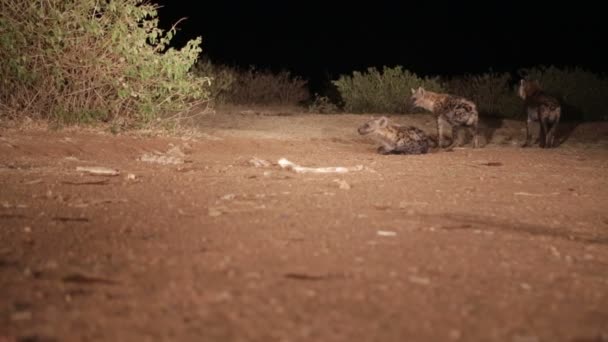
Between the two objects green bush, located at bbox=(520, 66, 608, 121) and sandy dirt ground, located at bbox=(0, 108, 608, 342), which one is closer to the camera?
sandy dirt ground, located at bbox=(0, 108, 608, 342)

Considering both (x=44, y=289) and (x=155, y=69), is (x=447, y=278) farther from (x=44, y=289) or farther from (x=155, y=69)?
(x=155, y=69)

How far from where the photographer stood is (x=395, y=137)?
9727mm

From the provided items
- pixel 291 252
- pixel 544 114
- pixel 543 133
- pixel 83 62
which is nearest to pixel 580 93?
pixel 543 133

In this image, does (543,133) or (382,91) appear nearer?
(543,133)

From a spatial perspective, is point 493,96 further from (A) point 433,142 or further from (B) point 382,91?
(A) point 433,142

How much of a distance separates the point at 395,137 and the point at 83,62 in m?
4.47

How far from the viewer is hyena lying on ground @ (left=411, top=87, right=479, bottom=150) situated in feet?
35.4

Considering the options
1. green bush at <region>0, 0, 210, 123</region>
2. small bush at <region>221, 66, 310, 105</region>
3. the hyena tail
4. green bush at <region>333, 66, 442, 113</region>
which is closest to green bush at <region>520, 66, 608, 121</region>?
green bush at <region>333, 66, 442, 113</region>

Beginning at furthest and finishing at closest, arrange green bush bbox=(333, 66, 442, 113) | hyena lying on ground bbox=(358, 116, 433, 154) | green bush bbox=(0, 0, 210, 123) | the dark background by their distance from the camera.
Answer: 1. the dark background
2. green bush bbox=(333, 66, 442, 113)
3. hyena lying on ground bbox=(358, 116, 433, 154)
4. green bush bbox=(0, 0, 210, 123)

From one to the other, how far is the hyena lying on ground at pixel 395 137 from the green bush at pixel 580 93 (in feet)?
21.0

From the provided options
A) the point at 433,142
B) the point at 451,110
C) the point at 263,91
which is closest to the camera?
the point at 433,142

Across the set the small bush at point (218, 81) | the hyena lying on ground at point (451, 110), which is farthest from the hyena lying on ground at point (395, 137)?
the small bush at point (218, 81)

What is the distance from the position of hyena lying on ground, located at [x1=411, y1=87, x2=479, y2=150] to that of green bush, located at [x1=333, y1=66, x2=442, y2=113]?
11.5 feet

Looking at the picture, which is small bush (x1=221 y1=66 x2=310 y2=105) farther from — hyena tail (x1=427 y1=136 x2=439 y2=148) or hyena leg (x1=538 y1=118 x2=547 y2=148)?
hyena leg (x1=538 y1=118 x2=547 y2=148)
